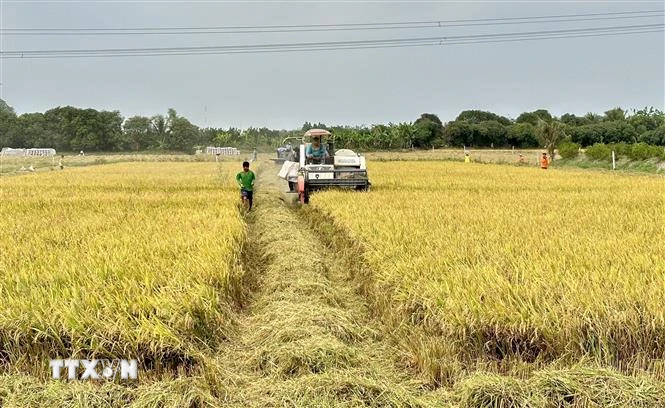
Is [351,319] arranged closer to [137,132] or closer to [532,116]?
[137,132]

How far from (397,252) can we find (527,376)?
258 cm

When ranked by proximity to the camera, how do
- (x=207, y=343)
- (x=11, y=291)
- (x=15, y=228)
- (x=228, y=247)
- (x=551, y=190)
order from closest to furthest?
(x=207, y=343) < (x=11, y=291) < (x=228, y=247) < (x=15, y=228) < (x=551, y=190)

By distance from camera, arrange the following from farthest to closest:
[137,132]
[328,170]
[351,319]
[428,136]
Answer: [137,132] → [428,136] → [328,170] → [351,319]

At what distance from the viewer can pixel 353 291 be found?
595cm

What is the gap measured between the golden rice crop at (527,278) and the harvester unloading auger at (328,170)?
17.9 ft

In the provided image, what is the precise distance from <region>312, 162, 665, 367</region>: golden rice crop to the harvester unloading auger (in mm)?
5453

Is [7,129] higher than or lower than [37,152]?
higher

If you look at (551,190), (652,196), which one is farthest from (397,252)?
(551,190)

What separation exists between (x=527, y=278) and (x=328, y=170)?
1070cm

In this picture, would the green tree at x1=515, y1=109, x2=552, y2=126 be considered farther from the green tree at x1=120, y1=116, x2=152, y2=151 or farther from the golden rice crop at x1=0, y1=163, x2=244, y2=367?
the golden rice crop at x1=0, y1=163, x2=244, y2=367

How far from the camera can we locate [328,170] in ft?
48.6

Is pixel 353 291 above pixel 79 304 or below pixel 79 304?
below

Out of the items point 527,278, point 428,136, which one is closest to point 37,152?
point 428,136

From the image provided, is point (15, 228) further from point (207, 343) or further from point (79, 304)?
point (207, 343)
